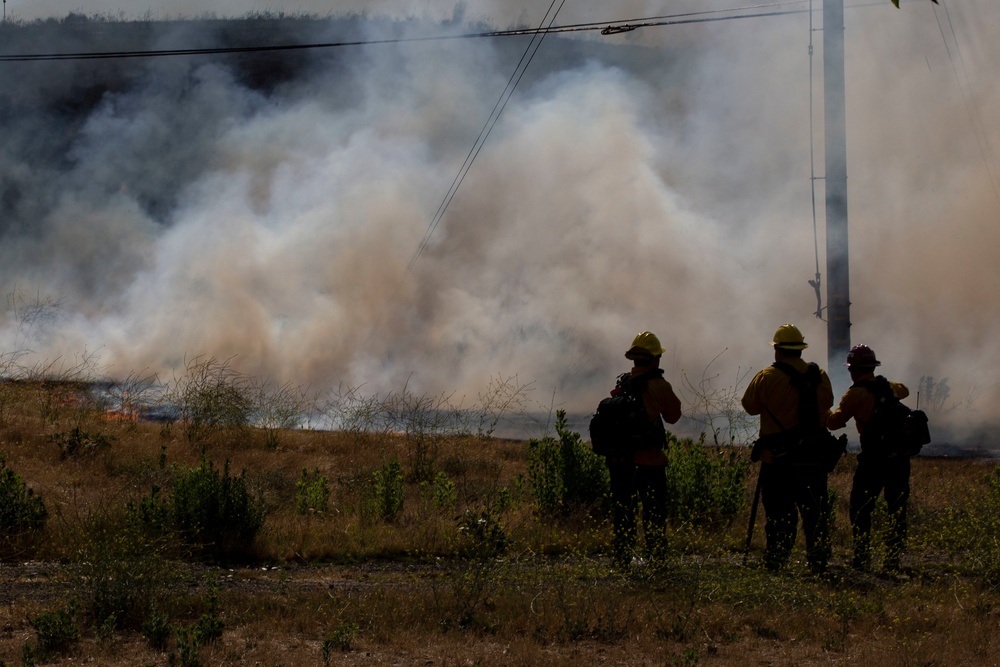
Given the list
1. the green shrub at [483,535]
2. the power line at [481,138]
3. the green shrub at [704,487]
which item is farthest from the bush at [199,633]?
the power line at [481,138]

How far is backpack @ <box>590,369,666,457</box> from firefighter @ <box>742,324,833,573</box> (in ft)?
2.02

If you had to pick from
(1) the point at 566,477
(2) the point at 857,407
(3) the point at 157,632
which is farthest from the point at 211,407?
(2) the point at 857,407

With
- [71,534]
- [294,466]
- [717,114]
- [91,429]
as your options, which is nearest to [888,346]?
[717,114]

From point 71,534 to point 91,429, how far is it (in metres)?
4.45

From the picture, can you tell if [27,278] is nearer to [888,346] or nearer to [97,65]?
[97,65]

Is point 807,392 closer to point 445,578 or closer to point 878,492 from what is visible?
point 878,492

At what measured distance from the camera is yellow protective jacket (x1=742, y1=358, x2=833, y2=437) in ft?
21.3

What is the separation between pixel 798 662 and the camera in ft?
16.1

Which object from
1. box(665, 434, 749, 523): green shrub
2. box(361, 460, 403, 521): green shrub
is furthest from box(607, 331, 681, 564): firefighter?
box(361, 460, 403, 521): green shrub

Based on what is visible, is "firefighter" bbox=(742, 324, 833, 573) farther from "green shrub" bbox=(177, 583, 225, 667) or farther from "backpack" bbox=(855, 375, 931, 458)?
"green shrub" bbox=(177, 583, 225, 667)

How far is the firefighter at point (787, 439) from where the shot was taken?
6.46 m

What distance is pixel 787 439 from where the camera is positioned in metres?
6.47

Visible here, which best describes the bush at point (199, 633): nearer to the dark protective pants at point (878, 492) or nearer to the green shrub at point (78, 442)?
the dark protective pants at point (878, 492)

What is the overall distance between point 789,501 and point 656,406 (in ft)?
3.46
